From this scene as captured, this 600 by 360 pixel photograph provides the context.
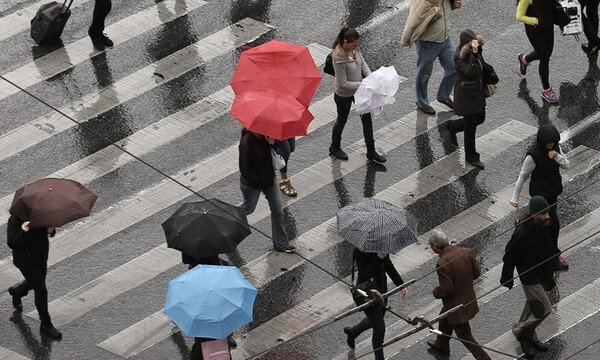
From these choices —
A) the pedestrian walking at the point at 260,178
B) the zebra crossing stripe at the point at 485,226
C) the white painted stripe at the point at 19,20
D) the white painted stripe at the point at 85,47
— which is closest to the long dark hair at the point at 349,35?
the pedestrian walking at the point at 260,178

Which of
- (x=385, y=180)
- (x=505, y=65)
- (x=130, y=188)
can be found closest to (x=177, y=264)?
(x=130, y=188)

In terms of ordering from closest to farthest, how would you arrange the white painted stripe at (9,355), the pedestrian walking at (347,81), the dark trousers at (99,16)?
the white painted stripe at (9,355) → the pedestrian walking at (347,81) → the dark trousers at (99,16)

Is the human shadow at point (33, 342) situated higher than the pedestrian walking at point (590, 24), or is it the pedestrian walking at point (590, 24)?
the human shadow at point (33, 342)

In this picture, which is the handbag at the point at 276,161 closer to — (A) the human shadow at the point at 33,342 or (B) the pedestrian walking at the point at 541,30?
(A) the human shadow at the point at 33,342

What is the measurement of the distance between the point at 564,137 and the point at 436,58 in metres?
2.03

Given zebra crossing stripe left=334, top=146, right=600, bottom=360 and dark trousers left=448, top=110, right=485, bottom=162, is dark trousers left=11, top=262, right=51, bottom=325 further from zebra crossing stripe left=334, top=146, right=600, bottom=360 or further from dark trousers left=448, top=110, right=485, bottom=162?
dark trousers left=448, top=110, right=485, bottom=162

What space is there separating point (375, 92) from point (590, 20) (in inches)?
160

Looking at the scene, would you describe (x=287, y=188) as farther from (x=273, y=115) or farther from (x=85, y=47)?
(x=85, y=47)

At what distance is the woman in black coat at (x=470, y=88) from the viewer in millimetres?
14852

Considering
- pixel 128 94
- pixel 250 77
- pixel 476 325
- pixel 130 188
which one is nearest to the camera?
pixel 476 325

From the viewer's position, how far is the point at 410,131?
52.7 feet

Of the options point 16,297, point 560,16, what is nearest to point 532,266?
point 16,297

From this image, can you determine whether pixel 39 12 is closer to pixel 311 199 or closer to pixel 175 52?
pixel 175 52

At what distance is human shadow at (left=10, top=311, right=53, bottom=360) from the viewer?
505 inches
